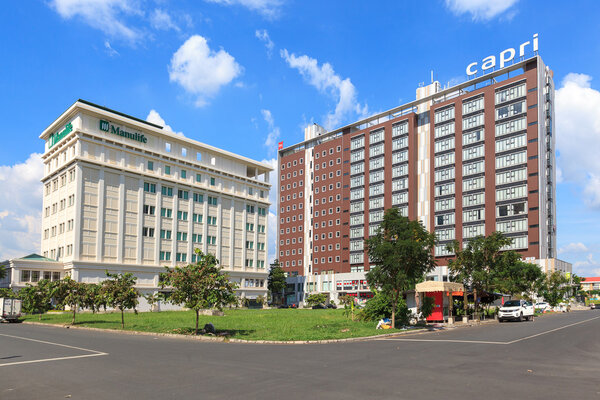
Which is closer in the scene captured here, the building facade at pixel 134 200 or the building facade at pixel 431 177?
the building facade at pixel 134 200

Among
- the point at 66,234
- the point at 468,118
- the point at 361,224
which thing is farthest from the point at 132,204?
the point at 468,118

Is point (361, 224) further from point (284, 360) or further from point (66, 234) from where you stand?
point (284, 360)

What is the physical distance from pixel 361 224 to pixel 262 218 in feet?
114

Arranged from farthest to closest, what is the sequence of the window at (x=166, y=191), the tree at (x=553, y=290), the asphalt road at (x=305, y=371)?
the window at (x=166, y=191) < the tree at (x=553, y=290) < the asphalt road at (x=305, y=371)

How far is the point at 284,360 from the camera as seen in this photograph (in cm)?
1789

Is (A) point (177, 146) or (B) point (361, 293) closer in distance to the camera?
(A) point (177, 146)

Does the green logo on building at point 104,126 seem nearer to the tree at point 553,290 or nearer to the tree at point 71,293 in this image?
the tree at point 71,293

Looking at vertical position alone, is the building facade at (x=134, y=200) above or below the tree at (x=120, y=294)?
above

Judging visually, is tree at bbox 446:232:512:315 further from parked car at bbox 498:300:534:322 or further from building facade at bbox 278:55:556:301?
building facade at bbox 278:55:556:301

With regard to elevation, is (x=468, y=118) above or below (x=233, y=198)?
above

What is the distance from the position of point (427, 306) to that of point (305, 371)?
2541 cm

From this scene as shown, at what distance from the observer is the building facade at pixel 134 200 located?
Answer: 75.0 metres

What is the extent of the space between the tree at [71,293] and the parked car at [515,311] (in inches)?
1531

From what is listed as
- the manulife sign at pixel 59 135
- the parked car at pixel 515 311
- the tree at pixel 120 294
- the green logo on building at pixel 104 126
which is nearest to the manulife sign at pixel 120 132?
the green logo on building at pixel 104 126
